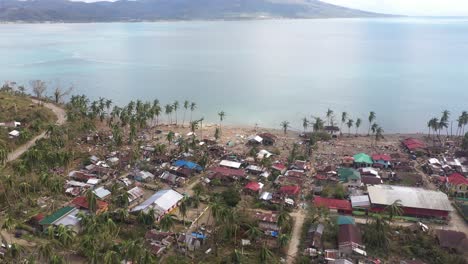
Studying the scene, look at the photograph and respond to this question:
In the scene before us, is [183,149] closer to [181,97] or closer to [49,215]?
[49,215]

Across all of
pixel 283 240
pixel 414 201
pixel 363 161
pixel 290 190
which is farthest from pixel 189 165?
pixel 414 201

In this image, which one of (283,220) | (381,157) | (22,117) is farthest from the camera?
(22,117)

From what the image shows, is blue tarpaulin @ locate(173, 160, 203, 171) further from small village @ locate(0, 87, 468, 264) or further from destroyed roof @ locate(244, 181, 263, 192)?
destroyed roof @ locate(244, 181, 263, 192)

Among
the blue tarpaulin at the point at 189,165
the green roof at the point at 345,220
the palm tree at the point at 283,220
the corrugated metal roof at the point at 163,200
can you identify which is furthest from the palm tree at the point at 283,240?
the blue tarpaulin at the point at 189,165

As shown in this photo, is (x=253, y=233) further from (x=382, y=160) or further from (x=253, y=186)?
(x=382, y=160)

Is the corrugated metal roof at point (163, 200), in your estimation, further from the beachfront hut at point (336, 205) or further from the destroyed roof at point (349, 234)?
the destroyed roof at point (349, 234)

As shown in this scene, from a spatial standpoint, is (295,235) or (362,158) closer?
(295,235)
